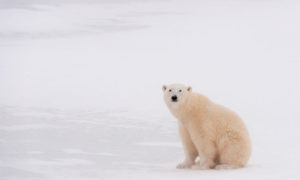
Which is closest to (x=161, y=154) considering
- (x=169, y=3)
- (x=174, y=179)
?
Answer: (x=174, y=179)

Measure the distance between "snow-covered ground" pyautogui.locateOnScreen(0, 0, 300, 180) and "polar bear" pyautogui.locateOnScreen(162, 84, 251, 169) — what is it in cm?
19

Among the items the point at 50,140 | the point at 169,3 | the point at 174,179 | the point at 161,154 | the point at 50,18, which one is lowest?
the point at 174,179

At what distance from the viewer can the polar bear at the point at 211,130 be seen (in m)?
5.49

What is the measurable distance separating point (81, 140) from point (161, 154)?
4.05ft

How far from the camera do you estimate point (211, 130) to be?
5.48m

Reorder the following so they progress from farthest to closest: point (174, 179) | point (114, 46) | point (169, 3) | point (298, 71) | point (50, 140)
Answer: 1. point (169, 3)
2. point (114, 46)
3. point (298, 71)
4. point (50, 140)
5. point (174, 179)

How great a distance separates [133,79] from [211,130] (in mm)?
8019

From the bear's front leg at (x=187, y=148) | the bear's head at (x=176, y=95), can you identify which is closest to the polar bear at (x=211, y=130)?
the bear's head at (x=176, y=95)

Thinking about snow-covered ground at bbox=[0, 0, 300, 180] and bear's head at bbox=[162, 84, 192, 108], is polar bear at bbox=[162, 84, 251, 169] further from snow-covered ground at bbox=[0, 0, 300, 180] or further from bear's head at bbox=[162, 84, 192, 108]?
snow-covered ground at bbox=[0, 0, 300, 180]

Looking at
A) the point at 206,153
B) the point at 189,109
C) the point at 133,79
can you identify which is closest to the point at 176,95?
the point at 189,109

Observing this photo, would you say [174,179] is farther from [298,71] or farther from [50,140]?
[298,71]

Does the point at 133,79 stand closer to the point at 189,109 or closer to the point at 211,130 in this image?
the point at 189,109

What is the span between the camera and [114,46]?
727 inches

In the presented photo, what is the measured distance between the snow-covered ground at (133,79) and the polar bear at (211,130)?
0.19 metres
